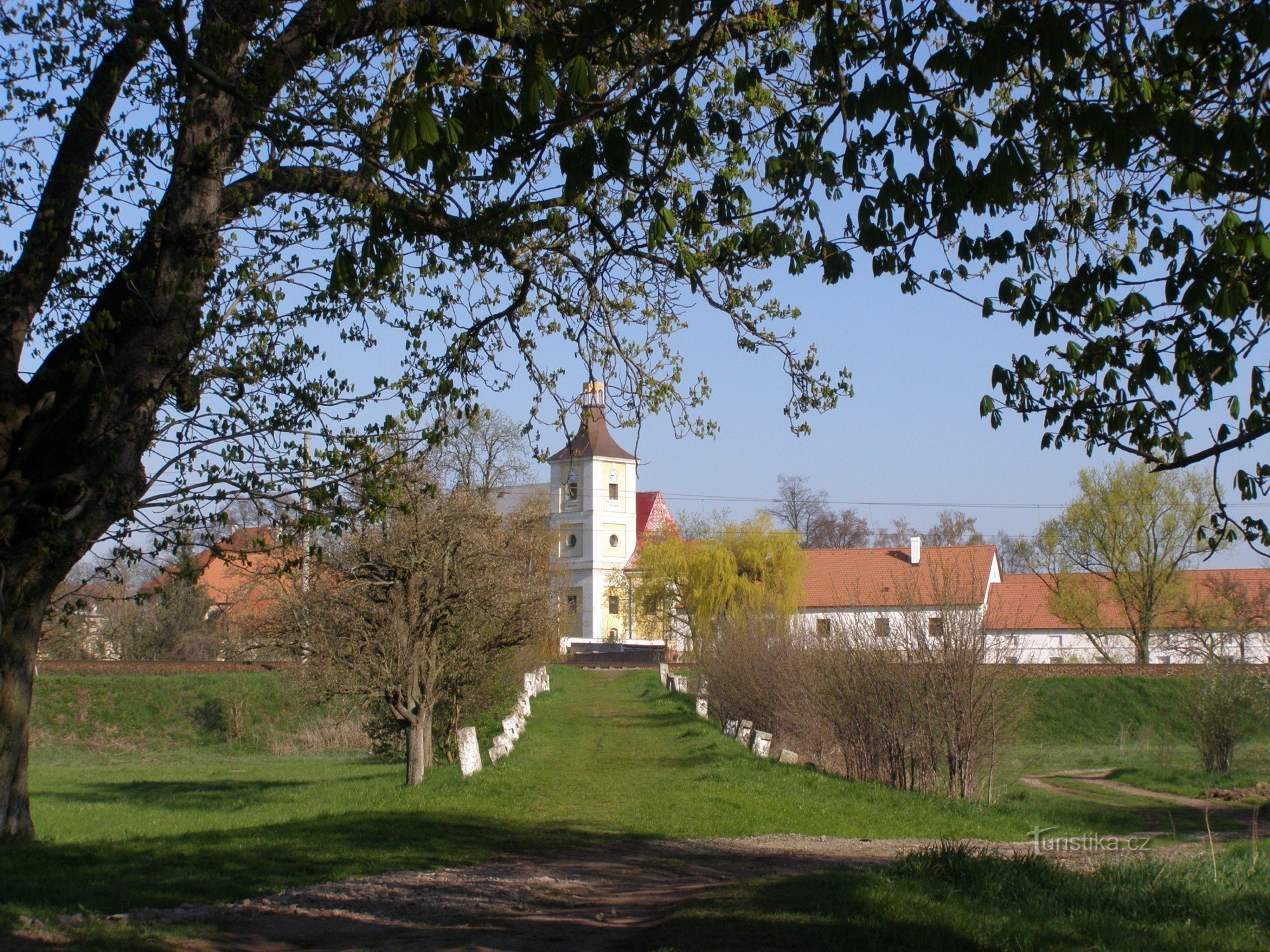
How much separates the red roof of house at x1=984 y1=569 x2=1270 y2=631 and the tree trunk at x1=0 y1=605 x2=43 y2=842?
145 ft

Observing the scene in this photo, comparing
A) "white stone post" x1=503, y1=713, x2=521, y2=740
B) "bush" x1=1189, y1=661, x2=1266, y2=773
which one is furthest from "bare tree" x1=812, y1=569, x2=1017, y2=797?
"bush" x1=1189, y1=661, x2=1266, y2=773

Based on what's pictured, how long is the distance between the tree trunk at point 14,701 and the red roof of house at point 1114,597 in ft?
145

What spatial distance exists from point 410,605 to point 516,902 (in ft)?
29.0

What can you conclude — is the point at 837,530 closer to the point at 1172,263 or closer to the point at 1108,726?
the point at 1108,726

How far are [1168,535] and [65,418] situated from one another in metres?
54.9

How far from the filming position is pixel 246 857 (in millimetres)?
9961

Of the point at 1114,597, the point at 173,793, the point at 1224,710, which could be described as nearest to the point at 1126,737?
the point at 1224,710

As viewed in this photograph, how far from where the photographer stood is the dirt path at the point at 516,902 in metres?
7.08

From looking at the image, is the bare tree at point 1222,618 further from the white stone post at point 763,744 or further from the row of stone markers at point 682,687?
the white stone post at point 763,744

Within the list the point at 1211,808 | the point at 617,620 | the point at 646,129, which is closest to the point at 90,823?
the point at 646,129

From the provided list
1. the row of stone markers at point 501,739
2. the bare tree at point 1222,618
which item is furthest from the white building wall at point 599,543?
the row of stone markers at point 501,739

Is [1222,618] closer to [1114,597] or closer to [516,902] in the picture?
[1114,597]

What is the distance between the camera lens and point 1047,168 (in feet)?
23.8

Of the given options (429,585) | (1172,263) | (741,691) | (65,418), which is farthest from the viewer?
(741,691)
